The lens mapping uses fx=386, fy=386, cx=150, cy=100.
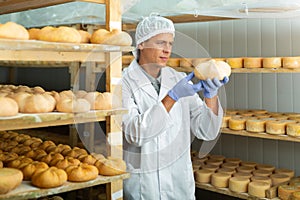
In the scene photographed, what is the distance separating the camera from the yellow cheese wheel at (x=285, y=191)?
7.25 ft

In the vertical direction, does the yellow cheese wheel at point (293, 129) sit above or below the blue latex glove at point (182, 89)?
below

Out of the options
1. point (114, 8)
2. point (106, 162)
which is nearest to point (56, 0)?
point (114, 8)

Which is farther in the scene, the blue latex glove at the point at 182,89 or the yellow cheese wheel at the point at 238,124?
the yellow cheese wheel at the point at 238,124

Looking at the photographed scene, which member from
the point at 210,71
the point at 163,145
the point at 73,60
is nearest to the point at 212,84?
the point at 210,71

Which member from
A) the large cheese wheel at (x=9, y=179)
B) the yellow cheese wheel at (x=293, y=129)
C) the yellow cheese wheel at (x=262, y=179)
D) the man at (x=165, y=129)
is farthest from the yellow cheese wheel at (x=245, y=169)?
the large cheese wheel at (x=9, y=179)

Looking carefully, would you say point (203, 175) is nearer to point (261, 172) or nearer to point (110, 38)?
point (261, 172)

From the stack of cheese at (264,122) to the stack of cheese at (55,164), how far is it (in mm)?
1117

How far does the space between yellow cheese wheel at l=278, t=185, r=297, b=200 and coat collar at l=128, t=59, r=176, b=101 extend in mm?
925

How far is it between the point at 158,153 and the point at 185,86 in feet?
1.36

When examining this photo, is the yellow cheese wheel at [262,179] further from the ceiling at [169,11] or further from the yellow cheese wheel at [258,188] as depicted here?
the ceiling at [169,11]

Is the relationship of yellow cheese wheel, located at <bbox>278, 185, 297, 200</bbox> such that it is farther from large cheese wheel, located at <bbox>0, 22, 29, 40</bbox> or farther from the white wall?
large cheese wheel, located at <bbox>0, 22, 29, 40</bbox>

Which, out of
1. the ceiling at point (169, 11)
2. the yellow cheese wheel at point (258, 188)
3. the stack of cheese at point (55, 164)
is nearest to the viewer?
the stack of cheese at point (55, 164)

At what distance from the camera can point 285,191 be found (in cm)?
223

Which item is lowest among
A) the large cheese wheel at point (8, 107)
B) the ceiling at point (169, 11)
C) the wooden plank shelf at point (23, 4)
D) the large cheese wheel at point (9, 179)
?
the large cheese wheel at point (9, 179)
